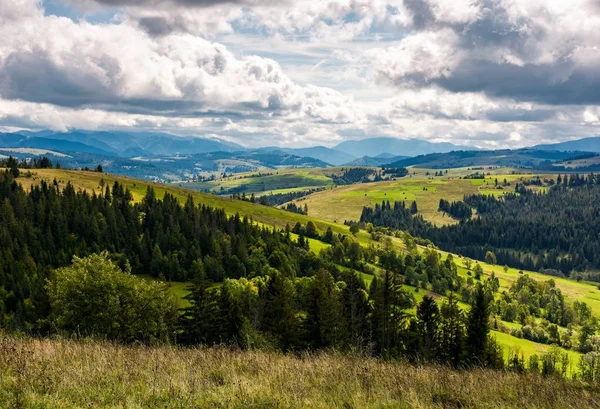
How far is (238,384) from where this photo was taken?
12477mm

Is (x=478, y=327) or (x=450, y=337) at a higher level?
(x=478, y=327)

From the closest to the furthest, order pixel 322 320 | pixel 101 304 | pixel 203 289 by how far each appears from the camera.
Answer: pixel 101 304
pixel 203 289
pixel 322 320

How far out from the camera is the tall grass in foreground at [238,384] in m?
11.2

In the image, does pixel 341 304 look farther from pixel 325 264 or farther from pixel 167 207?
pixel 167 207

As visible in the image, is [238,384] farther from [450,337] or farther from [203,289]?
[450,337]

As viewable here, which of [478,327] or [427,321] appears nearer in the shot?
[478,327]

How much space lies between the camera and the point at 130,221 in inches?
6722

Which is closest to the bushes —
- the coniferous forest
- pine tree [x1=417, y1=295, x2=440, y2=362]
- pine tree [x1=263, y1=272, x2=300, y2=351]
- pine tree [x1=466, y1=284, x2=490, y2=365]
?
the coniferous forest

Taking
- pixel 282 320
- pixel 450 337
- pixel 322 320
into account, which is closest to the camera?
pixel 282 320

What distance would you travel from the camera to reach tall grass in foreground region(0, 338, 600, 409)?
11.2 meters

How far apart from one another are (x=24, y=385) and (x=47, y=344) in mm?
5808

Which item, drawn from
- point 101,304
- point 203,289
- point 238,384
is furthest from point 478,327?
point 238,384

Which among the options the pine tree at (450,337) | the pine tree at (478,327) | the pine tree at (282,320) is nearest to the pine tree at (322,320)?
the pine tree at (282,320)

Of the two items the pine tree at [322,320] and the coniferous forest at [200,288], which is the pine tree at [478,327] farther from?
the pine tree at [322,320]
